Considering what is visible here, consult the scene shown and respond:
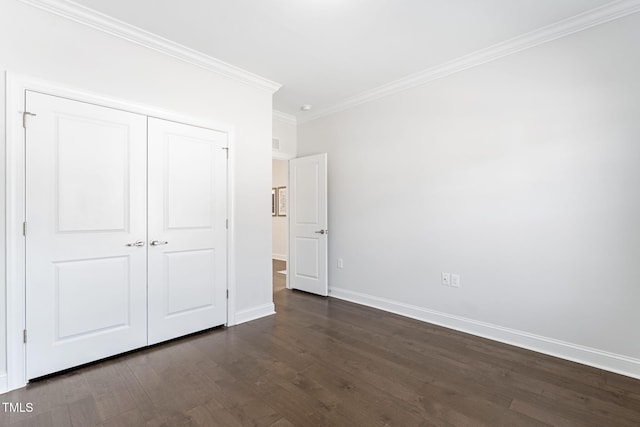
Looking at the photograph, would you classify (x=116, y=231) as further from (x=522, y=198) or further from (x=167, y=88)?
(x=522, y=198)

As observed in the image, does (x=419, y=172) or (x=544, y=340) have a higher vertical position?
(x=419, y=172)

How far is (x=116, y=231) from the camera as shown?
256 centimetres

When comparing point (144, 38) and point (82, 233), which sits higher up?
point (144, 38)

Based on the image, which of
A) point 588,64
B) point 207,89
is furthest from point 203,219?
point 588,64

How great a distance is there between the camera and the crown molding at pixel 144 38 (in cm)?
226

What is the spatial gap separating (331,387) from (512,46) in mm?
3348

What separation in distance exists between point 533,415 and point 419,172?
243 centimetres

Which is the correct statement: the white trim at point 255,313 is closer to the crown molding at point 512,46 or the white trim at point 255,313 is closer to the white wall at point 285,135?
the white wall at point 285,135

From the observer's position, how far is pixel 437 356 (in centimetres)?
260

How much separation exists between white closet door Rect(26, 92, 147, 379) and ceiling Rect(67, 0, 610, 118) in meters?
0.92

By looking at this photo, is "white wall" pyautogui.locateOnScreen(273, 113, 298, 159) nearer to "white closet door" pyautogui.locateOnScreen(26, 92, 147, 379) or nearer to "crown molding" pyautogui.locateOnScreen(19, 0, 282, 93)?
"crown molding" pyautogui.locateOnScreen(19, 0, 282, 93)

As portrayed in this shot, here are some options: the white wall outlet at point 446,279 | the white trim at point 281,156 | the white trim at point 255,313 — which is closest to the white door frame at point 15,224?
the white trim at point 255,313

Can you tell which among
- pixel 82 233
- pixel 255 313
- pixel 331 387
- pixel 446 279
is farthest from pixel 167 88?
pixel 446 279

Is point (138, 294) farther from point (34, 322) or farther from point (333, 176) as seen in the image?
point (333, 176)
